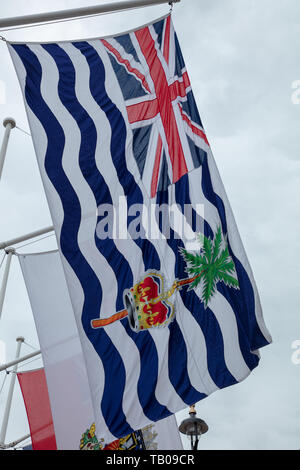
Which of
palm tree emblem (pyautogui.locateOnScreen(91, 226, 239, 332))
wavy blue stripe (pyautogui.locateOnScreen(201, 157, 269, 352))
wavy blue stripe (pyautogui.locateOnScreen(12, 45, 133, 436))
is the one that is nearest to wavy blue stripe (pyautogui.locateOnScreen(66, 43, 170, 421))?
palm tree emblem (pyautogui.locateOnScreen(91, 226, 239, 332))

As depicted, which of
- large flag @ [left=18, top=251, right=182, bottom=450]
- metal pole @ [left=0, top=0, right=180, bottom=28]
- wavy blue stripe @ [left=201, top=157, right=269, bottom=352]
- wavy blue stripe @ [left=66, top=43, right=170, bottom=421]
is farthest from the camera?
large flag @ [left=18, top=251, right=182, bottom=450]

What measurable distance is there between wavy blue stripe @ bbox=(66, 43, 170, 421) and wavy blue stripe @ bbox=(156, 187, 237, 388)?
1.18 feet

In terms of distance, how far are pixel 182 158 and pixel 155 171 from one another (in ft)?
1.96

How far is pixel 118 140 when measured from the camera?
27.0 ft

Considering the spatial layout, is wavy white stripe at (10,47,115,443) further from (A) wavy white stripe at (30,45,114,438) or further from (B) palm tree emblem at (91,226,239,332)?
(B) palm tree emblem at (91,226,239,332)

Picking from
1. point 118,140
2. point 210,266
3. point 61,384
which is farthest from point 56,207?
point 61,384

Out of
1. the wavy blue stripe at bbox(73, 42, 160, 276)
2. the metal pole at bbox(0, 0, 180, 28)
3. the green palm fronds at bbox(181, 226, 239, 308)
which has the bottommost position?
the green palm fronds at bbox(181, 226, 239, 308)

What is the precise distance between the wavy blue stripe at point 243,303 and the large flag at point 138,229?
2 centimetres

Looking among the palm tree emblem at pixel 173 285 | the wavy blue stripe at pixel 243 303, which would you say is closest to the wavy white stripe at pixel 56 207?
the palm tree emblem at pixel 173 285

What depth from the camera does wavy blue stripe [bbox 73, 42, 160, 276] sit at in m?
7.58

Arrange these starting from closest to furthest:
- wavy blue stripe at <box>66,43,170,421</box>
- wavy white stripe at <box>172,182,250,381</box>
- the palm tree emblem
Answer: wavy blue stripe at <box>66,43,170,421</box> → the palm tree emblem → wavy white stripe at <box>172,182,250,381</box>

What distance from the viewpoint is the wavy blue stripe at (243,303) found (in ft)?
25.8

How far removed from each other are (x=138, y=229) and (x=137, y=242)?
0.18 meters

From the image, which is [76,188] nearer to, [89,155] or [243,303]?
[89,155]
